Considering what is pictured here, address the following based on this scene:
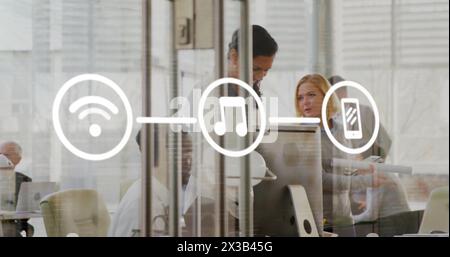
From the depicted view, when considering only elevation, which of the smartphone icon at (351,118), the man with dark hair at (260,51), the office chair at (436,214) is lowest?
the office chair at (436,214)

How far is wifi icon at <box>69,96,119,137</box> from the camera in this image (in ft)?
6.90

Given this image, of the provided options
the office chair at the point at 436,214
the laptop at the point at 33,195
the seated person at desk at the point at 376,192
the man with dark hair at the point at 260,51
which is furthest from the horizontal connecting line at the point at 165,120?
the office chair at the point at 436,214

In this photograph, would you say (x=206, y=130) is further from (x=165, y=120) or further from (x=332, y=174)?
(x=332, y=174)

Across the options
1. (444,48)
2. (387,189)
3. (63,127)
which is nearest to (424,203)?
(387,189)

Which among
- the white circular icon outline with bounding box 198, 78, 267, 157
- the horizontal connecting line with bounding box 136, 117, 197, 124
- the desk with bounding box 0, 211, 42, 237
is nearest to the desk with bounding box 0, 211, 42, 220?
the desk with bounding box 0, 211, 42, 237

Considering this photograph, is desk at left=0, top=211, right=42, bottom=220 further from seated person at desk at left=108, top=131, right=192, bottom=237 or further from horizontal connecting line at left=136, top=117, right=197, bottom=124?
horizontal connecting line at left=136, top=117, right=197, bottom=124

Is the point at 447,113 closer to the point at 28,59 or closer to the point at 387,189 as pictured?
the point at 387,189

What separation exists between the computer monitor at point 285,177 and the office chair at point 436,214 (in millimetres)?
336

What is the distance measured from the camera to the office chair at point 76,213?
6.87 feet

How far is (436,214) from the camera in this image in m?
2.14

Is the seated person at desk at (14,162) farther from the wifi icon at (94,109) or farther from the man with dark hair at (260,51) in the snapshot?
the man with dark hair at (260,51)

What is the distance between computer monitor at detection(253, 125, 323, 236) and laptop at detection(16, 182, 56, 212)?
2.12 feet

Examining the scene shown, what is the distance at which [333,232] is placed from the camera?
2.12 meters

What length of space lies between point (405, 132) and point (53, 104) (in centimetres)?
111
